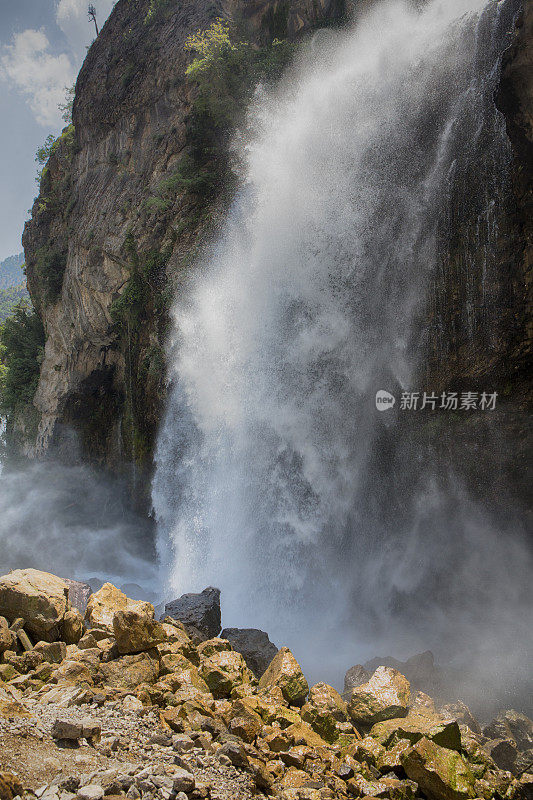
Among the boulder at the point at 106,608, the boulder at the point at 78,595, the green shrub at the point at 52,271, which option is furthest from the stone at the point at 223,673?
the green shrub at the point at 52,271

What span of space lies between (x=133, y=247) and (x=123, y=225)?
2048 mm

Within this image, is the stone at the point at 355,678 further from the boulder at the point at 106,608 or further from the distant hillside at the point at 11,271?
the distant hillside at the point at 11,271

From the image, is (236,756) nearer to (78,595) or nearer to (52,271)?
(78,595)

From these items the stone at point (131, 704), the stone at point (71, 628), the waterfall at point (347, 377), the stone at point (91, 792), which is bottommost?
the stone at point (91, 792)

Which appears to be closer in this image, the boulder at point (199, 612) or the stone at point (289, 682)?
the stone at point (289, 682)

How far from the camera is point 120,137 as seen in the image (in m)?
22.7

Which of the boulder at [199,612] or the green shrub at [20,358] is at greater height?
the green shrub at [20,358]

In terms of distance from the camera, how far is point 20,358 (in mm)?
31203

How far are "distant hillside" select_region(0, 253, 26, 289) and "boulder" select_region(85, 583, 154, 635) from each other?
18390 centimetres

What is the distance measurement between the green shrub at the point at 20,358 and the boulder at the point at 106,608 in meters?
25.1

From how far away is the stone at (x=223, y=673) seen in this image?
18.9 feet

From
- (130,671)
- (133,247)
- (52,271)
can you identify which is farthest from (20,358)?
(130,671)

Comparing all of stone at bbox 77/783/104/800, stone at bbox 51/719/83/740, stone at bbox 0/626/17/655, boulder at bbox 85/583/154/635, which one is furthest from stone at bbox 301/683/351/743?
stone at bbox 0/626/17/655

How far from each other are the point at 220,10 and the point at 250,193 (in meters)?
11.2
